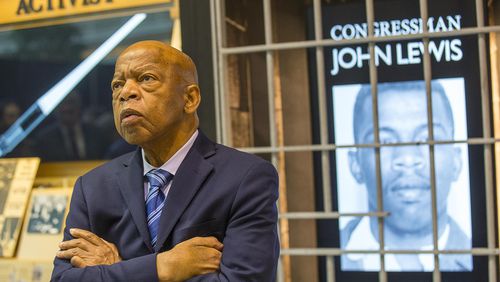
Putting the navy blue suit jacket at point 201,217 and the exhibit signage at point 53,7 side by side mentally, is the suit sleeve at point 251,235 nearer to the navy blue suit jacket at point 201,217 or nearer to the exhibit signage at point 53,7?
the navy blue suit jacket at point 201,217

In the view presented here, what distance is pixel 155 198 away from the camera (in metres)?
1.96

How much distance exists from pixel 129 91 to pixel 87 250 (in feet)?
1.59

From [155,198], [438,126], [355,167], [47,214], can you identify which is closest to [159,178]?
[155,198]

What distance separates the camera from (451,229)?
3723 millimetres

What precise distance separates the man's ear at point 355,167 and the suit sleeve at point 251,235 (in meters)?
1.97

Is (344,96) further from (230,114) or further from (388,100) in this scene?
(230,114)

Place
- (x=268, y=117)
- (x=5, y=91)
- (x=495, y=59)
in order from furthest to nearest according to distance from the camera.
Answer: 1. (x=5, y=91)
2. (x=268, y=117)
3. (x=495, y=59)

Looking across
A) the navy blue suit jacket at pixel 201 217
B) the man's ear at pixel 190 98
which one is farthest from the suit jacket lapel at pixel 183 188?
the man's ear at pixel 190 98

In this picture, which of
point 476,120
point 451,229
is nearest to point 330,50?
point 476,120

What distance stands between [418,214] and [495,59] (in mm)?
945

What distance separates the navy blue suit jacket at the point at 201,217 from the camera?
6.15ft

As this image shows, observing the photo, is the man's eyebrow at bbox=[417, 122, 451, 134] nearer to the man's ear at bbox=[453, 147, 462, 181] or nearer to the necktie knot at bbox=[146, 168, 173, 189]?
the man's ear at bbox=[453, 147, 462, 181]

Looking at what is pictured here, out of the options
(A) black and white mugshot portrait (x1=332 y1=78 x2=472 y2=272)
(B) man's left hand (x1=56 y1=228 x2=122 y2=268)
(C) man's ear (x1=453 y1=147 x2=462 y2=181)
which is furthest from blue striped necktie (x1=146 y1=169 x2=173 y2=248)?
(C) man's ear (x1=453 y1=147 x2=462 y2=181)

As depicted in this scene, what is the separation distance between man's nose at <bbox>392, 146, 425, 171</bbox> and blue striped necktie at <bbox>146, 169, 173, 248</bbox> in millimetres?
2100
